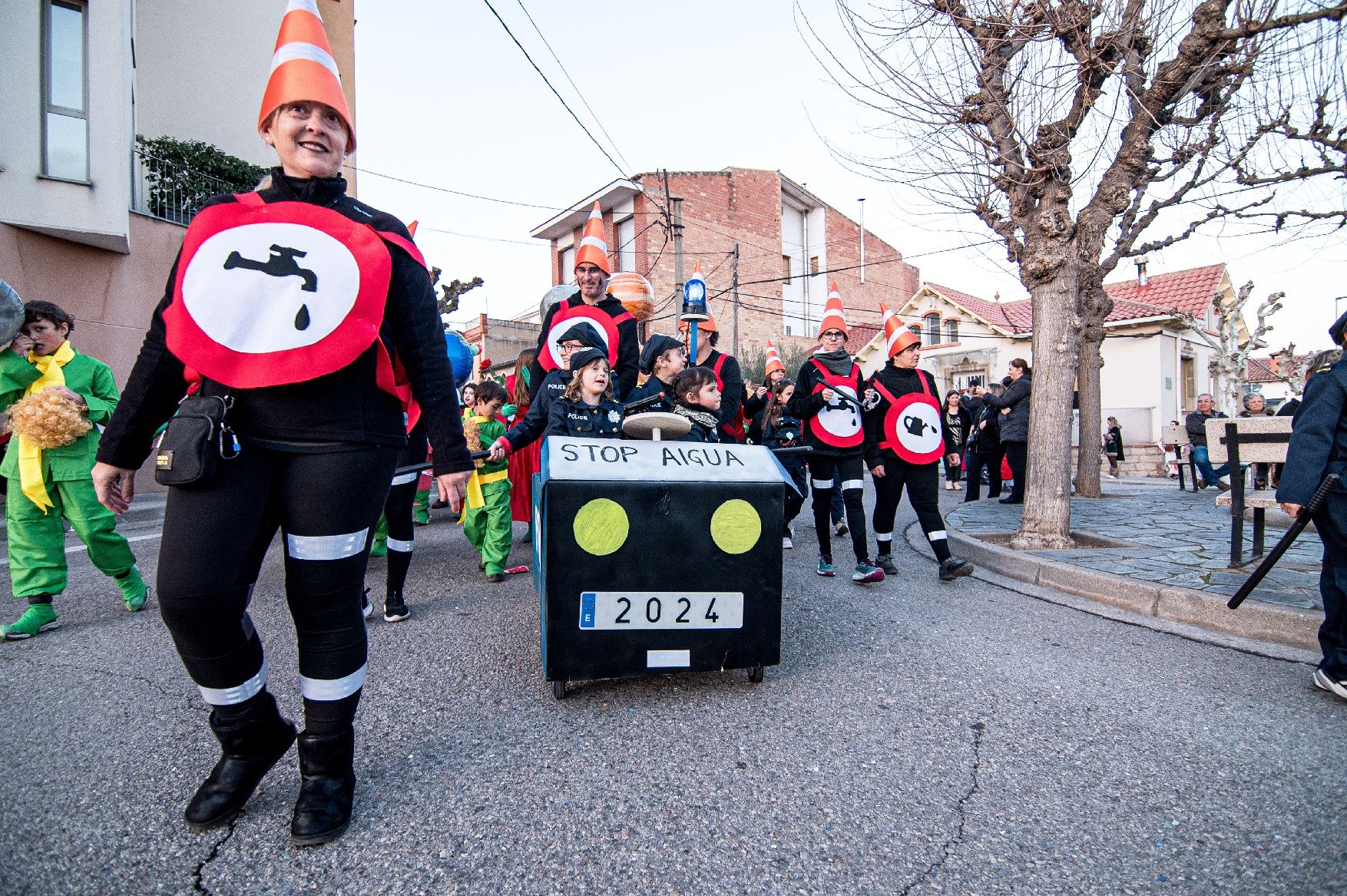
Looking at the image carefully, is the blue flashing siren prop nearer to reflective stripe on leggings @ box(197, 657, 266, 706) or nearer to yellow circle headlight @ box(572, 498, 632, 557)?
yellow circle headlight @ box(572, 498, 632, 557)

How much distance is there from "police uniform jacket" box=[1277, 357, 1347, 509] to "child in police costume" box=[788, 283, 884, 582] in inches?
100.0

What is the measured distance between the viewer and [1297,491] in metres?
3.07

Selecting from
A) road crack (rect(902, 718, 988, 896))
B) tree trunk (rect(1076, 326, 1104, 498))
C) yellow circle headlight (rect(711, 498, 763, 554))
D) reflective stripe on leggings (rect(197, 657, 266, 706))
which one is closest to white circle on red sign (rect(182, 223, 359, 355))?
reflective stripe on leggings (rect(197, 657, 266, 706))

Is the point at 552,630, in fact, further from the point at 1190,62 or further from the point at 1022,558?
the point at 1190,62

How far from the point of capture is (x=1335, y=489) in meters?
3.00

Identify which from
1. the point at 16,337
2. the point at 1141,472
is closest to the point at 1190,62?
the point at 16,337

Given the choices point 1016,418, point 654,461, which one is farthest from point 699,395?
A: point 1016,418

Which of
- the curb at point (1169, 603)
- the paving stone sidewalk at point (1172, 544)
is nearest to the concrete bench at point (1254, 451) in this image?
the paving stone sidewalk at point (1172, 544)

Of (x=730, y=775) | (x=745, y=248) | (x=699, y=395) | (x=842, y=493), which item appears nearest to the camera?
(x=730, y=775)

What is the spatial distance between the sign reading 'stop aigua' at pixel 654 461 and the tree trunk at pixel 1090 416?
969cm

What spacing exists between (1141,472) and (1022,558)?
19.5 meters

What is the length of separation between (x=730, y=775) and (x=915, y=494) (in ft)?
11.1

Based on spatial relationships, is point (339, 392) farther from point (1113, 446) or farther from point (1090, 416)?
point (1113, 446)

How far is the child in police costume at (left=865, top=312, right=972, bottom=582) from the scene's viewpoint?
16.9ft
